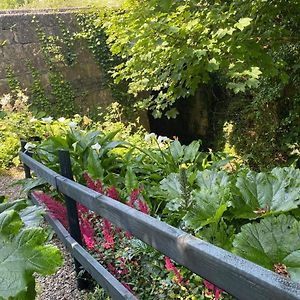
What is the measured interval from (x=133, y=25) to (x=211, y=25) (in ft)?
2.08

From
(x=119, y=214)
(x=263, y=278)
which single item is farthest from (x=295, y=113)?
(x=263, y=278)

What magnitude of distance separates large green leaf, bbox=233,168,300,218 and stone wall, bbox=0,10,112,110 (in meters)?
6.48

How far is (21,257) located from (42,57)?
7756mm

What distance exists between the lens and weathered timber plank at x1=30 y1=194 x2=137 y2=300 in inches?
65.2

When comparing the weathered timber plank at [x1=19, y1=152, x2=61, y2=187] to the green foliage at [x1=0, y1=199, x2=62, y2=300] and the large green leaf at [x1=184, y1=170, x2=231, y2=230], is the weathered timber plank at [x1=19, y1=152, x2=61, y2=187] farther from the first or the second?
the green foliage at [x1=0, y1=199, x2=62, y2=300]

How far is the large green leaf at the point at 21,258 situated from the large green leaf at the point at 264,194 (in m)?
1.17

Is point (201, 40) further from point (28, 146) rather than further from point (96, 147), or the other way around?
point (28, 146)

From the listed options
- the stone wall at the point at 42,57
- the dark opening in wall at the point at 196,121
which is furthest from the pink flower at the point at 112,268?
the dark opening in wall at the point at 196,121

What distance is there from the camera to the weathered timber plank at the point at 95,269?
1.66 metres

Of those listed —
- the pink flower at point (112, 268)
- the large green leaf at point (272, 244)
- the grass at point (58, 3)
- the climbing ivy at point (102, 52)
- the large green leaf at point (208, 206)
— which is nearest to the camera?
the large green leaf at point (272, 244)

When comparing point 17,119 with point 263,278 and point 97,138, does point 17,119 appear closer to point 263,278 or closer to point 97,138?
point 97,138

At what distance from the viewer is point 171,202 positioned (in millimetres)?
1967

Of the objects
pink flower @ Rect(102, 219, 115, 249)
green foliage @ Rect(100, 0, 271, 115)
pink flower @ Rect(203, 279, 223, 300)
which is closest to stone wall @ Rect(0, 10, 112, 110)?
green foliage @ Rect(100, 0, 271, 115)

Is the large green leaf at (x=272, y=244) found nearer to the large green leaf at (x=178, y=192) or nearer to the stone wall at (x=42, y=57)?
the large green leaf at (x=178, y=192)
